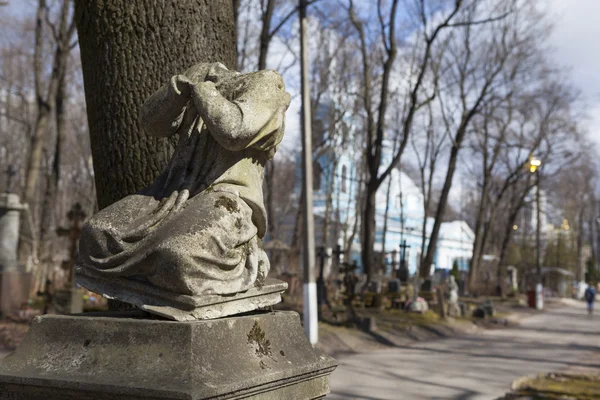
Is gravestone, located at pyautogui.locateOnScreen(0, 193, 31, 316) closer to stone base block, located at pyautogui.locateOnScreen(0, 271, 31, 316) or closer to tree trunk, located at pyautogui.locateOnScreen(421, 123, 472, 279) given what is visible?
stone base block, located at pyautogui.locateOnScreen(0, 271, 31, 316)

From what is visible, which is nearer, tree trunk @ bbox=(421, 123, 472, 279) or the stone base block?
the stone base block

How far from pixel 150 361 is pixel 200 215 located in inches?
28.0

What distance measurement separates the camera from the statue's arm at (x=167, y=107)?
3.77 metres

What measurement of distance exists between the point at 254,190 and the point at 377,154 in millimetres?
18806

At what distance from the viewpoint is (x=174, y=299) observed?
333 centimetres

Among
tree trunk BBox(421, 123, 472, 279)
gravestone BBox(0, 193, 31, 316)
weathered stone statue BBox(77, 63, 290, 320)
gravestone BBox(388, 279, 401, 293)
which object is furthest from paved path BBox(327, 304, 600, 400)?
gravestone BBox(0, 193, 31, 316)

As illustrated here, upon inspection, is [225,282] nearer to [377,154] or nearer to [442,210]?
[377,154]

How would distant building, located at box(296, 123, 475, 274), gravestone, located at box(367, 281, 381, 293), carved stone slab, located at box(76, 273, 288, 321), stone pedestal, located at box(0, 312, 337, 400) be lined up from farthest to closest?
distant building, located at box(296, 123, 475, 274) < gravestone, located at box(367, 281, 381, 293) < carved stone slab, located at box(76, 273, 288, 321) < stone pedestal, located at box(0, 312, 337, 400)

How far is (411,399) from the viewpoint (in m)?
9.57

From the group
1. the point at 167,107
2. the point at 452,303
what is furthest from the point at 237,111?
the point at 452,303

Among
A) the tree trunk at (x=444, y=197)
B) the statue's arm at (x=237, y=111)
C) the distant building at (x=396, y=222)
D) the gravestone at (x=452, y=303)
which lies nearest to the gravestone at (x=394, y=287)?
the gravestone at (x=452, y=303)

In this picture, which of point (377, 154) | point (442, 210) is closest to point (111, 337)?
point (377, 154)

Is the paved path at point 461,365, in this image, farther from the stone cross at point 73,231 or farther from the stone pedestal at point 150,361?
the stone cross at point 73,231

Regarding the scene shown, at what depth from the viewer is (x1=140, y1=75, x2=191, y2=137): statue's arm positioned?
3.77 meters
